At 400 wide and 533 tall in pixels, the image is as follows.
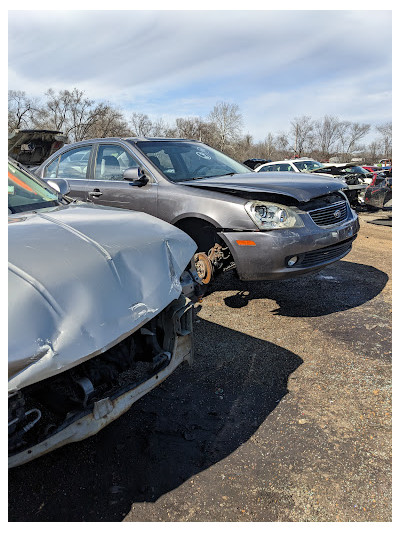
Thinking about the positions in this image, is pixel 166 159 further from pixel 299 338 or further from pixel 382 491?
pixel 382 491

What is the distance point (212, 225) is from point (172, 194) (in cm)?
58

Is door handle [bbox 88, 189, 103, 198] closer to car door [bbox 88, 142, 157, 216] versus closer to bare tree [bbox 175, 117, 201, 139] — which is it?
car door [bbox 88, 142, 157, 216]

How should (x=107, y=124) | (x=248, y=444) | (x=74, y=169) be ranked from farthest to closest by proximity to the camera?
1. (x=107, y=124)
2. (x=74, y=169)
3. (x=248, y=444)

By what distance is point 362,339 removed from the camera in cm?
358

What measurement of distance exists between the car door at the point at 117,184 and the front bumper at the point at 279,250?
3.56 feet

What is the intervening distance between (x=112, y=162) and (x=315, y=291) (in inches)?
118

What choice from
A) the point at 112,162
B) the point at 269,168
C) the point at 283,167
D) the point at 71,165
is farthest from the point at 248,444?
the point at 283,167

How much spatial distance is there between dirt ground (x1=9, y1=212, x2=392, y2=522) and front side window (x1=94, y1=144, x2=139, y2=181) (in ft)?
7.35

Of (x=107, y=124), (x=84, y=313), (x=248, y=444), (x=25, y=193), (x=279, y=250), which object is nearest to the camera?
(x=84, y=313)

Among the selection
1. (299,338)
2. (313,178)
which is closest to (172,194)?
(313,178)

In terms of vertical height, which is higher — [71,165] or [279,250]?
Result: [71,165]

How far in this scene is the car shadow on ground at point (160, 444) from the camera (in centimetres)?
198

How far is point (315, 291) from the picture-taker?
192 inches

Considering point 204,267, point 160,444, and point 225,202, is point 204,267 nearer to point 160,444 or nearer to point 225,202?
point 225,202
